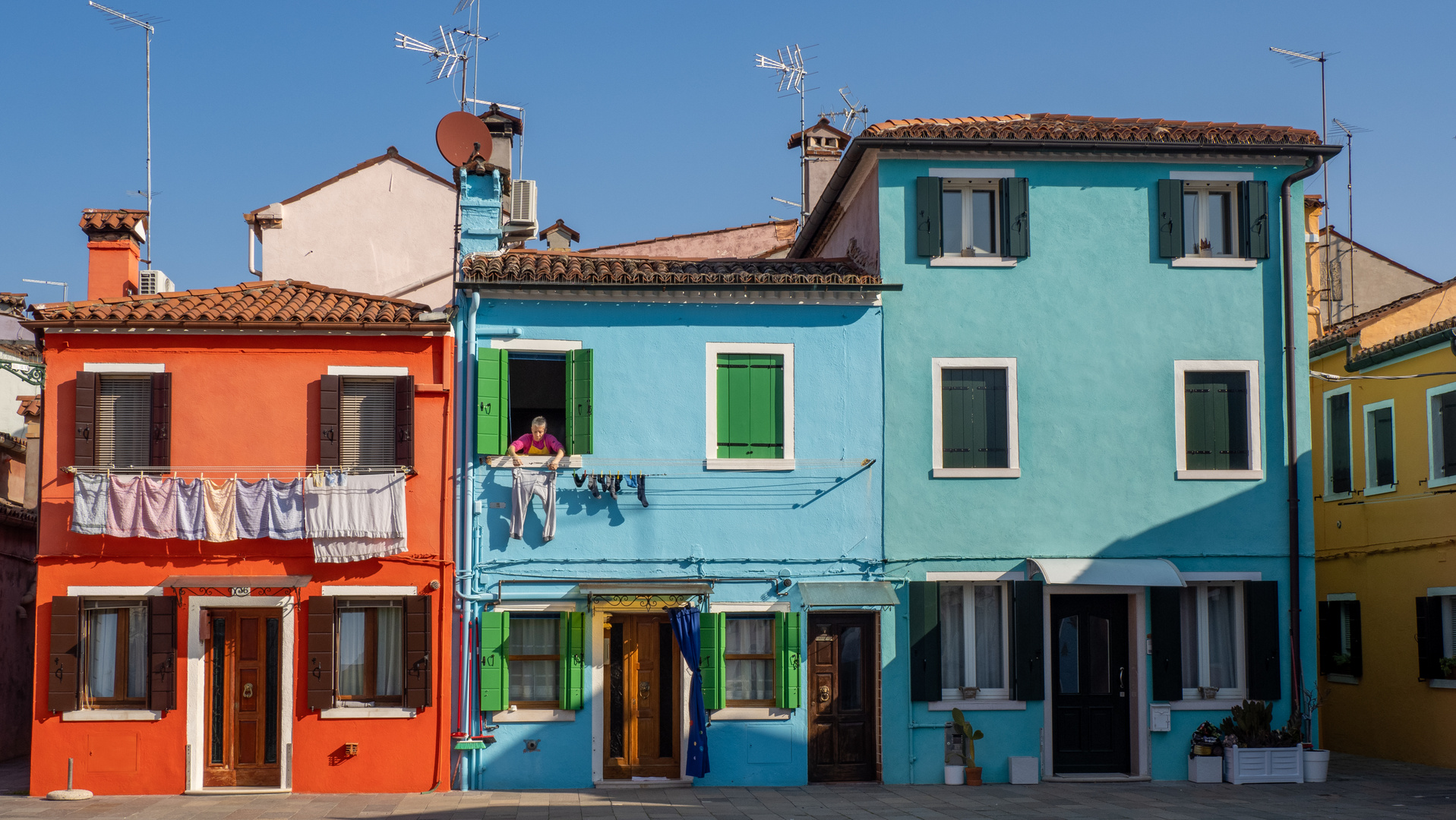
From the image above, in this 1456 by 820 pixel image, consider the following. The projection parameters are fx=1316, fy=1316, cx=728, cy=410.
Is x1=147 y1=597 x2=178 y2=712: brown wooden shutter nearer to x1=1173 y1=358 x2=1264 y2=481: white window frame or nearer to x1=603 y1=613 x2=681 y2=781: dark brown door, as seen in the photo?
x1=603 y1=613 x2=681 y2=781: dark brown door

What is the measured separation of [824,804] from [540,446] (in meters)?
5.75

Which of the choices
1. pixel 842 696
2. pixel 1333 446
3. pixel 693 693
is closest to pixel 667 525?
pixel 693 693

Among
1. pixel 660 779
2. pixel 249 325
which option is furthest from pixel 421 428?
pixel 660 779

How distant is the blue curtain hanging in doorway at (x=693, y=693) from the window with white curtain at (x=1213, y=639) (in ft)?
21.7

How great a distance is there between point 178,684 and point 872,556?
29.3ft

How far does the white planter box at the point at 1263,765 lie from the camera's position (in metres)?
17.1

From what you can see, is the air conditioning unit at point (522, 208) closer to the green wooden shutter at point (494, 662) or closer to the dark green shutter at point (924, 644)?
the green wooden shutter at point (494, 662)

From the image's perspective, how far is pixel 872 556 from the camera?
1739 centimetres

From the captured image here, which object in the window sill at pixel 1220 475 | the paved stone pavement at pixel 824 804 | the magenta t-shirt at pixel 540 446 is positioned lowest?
the paved stone pavement at pixel 824 804

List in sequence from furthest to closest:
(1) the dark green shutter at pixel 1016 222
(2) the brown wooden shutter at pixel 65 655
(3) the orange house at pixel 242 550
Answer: (1) the dark green shutter at pixel 1016 222, (3) the orange house at pixel 242 550, (2) the brown wooden shutter at pixel 65 655

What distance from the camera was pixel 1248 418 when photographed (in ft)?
59.1

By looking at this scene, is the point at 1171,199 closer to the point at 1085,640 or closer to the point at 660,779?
the point at 1085,640

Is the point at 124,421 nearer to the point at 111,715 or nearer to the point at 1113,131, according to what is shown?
the point at 111,715

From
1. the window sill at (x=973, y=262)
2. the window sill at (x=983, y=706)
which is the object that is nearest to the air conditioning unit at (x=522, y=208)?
the window sill at (x=973, y=262)
